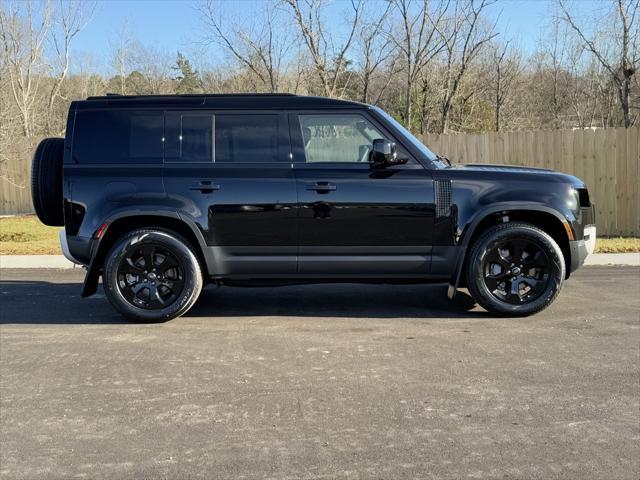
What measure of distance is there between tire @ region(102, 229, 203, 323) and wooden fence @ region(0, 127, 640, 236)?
8.35 meters

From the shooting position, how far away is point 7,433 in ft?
12.3

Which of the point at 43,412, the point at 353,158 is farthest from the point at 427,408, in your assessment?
the point at 353,158

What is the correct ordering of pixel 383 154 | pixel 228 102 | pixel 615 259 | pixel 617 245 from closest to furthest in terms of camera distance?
pixel 383 154
pixel 228 102
pixel 615 259
pixel 617 245

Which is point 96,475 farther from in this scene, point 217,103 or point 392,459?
point 217,103

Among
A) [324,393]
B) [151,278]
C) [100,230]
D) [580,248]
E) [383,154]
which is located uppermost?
[383,154]

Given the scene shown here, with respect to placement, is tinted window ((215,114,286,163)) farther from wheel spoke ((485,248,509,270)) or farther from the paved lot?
wheel spoke ((485,248,509,270))

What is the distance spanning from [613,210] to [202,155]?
30.5ft

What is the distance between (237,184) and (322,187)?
83 centimetres

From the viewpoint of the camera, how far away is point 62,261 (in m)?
10.4

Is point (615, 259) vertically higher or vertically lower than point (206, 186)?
lower

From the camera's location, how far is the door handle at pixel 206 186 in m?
6.16

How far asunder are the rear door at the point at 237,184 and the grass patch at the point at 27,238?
5995 millimetres

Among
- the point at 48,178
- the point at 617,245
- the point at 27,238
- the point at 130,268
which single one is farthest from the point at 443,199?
the point at 27,238

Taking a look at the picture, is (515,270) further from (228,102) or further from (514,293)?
(228,102)
